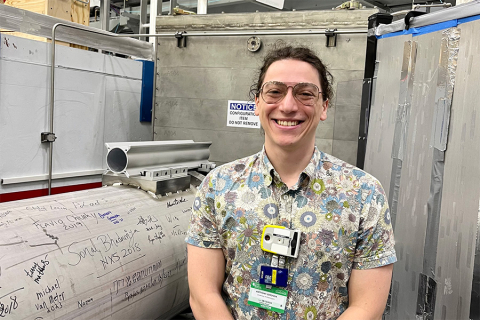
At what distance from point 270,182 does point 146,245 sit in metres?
0.98

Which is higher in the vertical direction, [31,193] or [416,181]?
[416,181]

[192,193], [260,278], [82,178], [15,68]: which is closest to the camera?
[260,278]

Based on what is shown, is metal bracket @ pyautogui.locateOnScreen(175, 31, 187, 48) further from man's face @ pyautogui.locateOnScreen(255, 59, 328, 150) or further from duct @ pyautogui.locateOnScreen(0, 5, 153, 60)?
man's face @ pyautogui.locateOnScreen(255, 59, 328, 150)

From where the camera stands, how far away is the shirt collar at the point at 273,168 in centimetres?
137

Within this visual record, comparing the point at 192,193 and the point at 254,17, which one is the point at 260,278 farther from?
the point at 254,17

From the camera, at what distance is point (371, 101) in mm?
2432

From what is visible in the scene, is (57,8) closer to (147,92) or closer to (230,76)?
(147,92)

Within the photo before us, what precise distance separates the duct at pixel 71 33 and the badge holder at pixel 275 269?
2.60 metres

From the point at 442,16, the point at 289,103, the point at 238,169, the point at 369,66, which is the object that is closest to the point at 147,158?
the point at 238,169

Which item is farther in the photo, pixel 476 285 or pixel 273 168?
pixel 476 285

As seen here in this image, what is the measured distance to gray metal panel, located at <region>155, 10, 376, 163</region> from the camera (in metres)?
3.30

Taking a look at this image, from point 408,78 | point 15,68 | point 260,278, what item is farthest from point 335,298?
point 15,68

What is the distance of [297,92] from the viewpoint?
4.43ft

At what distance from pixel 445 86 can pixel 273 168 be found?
99 cm
